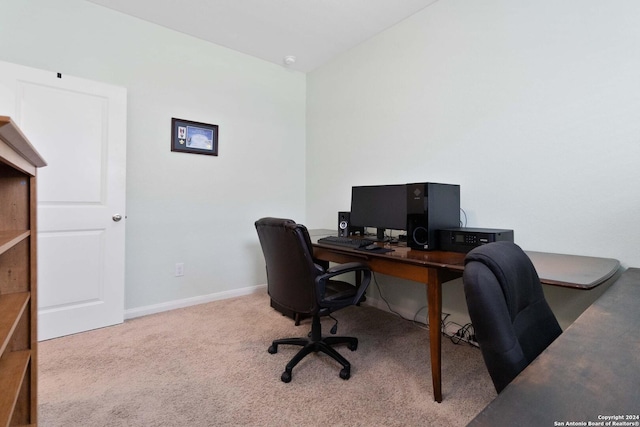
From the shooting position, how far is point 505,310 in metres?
0.68

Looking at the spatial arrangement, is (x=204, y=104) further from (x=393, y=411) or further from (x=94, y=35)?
(x=393, y=411)

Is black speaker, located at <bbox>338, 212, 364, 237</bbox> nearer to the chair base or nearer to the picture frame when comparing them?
the chair base

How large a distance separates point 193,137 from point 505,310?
2.83 metres

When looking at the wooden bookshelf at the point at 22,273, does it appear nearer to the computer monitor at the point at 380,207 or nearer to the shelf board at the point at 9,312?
the shelf board at the point at 9,312

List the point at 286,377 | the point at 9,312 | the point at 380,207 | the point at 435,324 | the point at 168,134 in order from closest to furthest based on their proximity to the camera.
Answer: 1. the point at 9,312
2. the point at 435,324
3. the point at 286,377
4. the point at 380,207
5. the point at 168,134

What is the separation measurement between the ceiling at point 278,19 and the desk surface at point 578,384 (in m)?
2.49

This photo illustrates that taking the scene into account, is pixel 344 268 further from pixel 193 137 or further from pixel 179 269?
pixel 193 137

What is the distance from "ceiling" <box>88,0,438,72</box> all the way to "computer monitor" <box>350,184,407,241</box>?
56.5 inches

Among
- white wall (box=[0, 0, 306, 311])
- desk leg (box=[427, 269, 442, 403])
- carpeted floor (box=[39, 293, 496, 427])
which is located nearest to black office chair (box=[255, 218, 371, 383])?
carpeted floor (box=[39, 293, 496, 427])

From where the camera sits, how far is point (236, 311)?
265 cm

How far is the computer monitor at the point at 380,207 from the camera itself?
216 cm

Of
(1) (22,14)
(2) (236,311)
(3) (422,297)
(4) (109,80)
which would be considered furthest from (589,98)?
(1) (22,14)

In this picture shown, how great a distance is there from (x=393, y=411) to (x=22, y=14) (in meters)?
3.44

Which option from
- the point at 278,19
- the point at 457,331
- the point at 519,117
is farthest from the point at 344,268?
the point at 278,19
